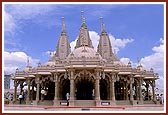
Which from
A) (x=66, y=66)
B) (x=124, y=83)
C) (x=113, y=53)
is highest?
(x=113, y=53)

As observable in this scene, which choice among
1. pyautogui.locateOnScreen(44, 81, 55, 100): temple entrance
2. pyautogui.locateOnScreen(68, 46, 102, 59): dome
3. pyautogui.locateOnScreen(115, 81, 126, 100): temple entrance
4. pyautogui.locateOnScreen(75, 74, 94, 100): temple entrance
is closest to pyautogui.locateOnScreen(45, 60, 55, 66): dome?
pyautogui.locateOnScreen(44, 81, 55, 100): temple entrance

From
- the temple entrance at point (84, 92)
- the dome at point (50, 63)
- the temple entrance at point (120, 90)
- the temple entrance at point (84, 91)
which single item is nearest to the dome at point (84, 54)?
the temple entrance at point (84, 91)

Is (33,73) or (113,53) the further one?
(113,53)

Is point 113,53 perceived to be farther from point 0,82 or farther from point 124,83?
point 0,82

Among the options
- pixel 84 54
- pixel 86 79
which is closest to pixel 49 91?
pixel 86 79

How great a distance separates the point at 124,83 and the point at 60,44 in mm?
16261

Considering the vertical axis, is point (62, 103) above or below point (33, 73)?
below

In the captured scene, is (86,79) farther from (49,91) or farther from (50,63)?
(49,91)

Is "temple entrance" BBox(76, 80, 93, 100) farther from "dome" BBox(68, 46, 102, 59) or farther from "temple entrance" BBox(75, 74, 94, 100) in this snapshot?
"dome" BBox(68, 46, 102, 59)


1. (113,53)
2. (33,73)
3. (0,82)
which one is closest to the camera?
(0,82)

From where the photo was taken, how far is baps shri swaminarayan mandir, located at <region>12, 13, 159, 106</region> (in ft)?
95.9

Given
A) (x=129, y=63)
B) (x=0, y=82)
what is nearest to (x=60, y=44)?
(x=129, y=63)

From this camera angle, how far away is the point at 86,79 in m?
31.9

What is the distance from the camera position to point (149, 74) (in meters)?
38.5
